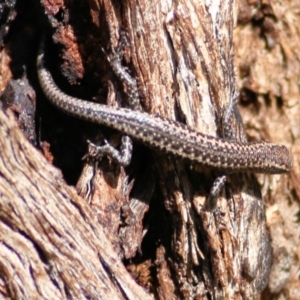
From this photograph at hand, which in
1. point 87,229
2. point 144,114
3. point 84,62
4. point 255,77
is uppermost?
point 255,77

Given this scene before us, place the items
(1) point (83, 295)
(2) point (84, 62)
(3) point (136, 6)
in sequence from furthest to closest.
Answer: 1. (2) point (84, 62)
2. (3) point (136, 6)
3. (1) point (83, 295)

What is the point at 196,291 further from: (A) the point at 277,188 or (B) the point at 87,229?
(A) the point at 277,188

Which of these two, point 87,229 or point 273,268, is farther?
point 273,268

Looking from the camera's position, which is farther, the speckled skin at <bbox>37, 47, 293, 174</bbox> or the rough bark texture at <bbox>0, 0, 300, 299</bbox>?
the speckled skin at <bbox>37, 47, 293, 174</bbox>

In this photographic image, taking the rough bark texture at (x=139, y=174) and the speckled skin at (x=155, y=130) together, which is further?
the speckled skin at (x=155, y=130)

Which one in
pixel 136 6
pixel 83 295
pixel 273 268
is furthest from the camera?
pixel 273 268

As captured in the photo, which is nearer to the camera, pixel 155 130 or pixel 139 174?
pixel 155 130

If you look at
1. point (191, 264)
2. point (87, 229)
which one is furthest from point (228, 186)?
point (87, 229)

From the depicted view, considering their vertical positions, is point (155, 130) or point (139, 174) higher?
point (155, 130)
